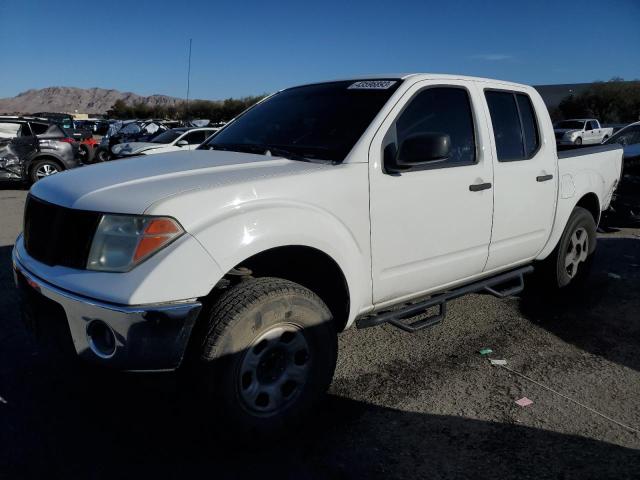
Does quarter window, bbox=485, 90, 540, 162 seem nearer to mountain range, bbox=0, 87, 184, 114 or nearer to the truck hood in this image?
the truck hood

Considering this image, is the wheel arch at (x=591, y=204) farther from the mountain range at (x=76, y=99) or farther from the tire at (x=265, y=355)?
the mountain range at (x=76, y=99)

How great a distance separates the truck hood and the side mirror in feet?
1.39

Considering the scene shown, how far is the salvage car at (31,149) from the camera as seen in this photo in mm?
11875

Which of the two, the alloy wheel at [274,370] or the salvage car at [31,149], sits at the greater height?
the salvage car at [31,149]

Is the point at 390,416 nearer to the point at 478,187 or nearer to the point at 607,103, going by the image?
the point at 478,187

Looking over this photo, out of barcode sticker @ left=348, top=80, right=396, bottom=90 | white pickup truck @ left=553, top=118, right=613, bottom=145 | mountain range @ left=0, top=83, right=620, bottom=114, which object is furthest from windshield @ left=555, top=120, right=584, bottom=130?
mountain range @ left=0, top=83, right=620, bottom=114

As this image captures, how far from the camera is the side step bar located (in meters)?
3.14

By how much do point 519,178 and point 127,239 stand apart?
2.82 meters

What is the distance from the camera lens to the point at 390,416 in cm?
298

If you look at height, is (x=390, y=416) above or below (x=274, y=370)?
below

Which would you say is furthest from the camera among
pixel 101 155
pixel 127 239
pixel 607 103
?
pixel 607 103

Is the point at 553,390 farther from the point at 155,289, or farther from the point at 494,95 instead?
the point at 155,289

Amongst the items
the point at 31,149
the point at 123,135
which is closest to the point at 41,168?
the point at 31,149

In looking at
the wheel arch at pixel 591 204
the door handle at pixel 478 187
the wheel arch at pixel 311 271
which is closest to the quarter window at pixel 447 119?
the door handle at pixel 478 187
